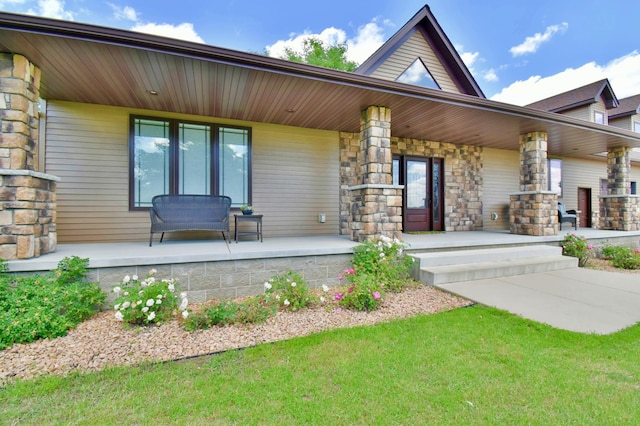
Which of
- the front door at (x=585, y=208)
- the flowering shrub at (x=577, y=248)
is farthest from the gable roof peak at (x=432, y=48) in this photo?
the front door at (x=585, y=208)

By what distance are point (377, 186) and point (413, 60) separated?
4950mm

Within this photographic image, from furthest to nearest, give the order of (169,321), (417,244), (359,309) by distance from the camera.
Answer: (417,244), (359,309), (169,321)

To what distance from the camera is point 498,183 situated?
8.28m

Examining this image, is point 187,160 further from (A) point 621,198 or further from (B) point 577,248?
(A) point 621,198

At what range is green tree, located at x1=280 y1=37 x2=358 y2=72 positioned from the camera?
56.0 feet

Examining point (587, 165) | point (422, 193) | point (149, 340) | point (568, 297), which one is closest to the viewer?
point (149, 340)

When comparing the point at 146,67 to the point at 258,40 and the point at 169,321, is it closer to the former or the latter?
the point at 169,321

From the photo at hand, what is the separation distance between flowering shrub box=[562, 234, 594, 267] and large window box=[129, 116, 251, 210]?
6.34 meters

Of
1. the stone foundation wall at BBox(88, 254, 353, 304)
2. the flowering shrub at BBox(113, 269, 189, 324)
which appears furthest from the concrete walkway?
the flowering shrub at BBox(113, 269, 189, 324)

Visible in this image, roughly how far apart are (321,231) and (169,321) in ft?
12.4

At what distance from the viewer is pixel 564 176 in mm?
9414

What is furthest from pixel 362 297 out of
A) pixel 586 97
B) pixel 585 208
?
pixel 586 97

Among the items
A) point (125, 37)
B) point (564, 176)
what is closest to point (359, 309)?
point (125, 37)

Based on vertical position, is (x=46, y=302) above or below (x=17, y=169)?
below
